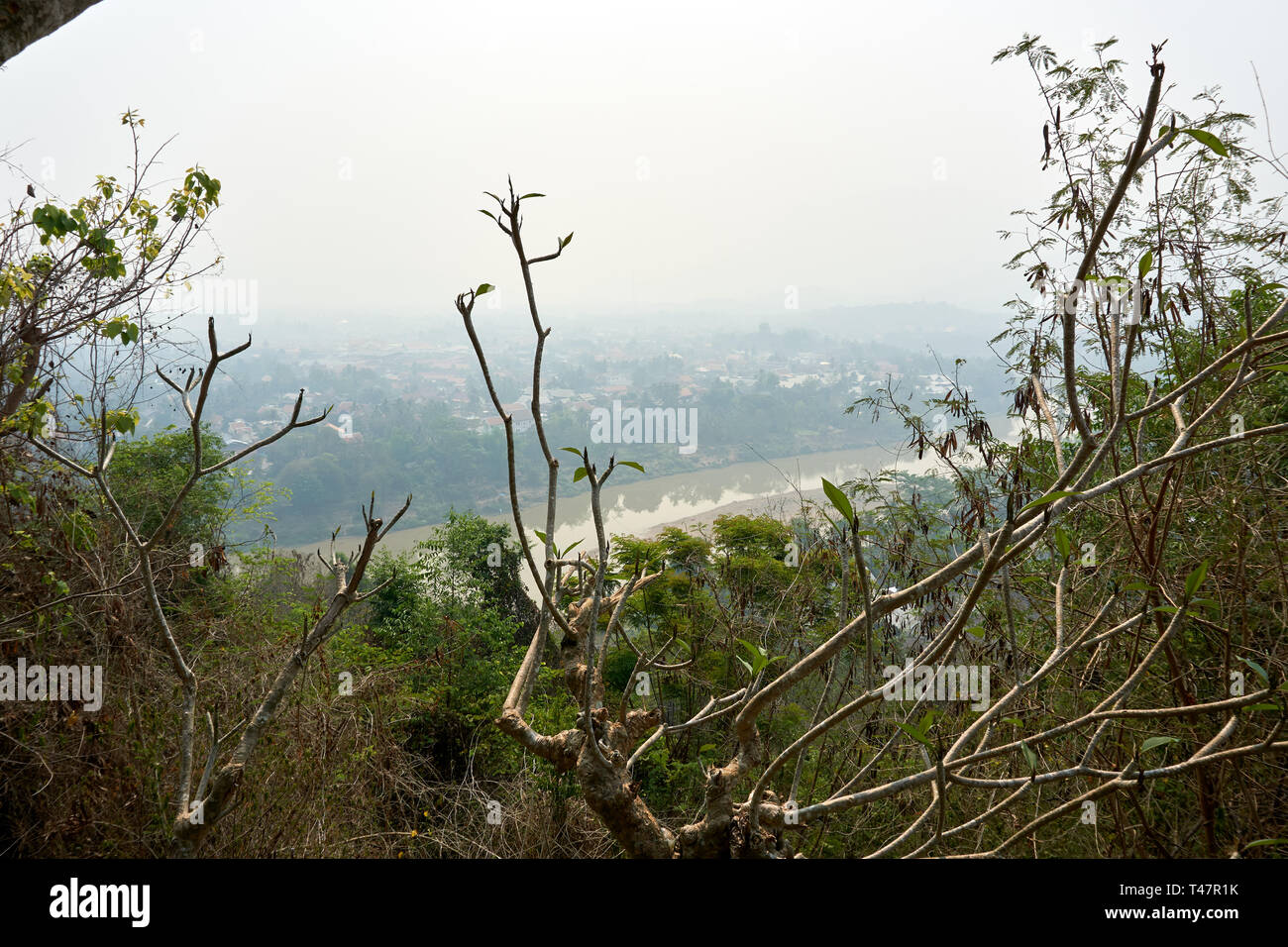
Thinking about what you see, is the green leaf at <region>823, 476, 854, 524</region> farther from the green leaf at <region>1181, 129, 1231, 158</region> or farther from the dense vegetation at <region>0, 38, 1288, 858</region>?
the green leaf at <region>1181, 129, 1231, 158</region>

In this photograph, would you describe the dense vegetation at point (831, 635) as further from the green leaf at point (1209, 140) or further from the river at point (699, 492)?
the river at point (699, 492)

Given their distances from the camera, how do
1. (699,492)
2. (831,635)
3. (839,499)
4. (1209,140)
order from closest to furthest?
(1209,140)
(839,499)
(831,635)
(699,492)

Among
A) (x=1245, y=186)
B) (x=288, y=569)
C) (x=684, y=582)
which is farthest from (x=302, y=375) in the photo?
(x=1245, y=186)

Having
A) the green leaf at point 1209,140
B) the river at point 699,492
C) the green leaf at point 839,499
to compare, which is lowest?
the river at point 699,492

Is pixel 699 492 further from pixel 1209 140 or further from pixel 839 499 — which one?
pixel 1209 140

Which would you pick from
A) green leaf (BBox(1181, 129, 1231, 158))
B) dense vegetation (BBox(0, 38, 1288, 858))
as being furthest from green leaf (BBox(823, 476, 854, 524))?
green leaf (BBox(1181, 129, 1231, 158))

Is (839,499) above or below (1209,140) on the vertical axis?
below

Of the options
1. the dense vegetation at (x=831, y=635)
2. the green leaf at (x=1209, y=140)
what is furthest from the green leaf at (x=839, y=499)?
the green leaf at (x=1209, y=140)

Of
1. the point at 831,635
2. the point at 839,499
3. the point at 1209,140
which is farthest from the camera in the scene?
the point at 831,635

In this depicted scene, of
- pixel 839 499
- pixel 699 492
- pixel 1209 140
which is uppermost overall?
pixel 1209 140

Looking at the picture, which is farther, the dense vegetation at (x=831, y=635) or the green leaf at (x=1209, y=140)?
the dense vegetation at (x=831, y=635)

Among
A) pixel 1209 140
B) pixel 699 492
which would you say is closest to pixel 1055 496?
pixel 1209 140

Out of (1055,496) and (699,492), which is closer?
(1055,496)
